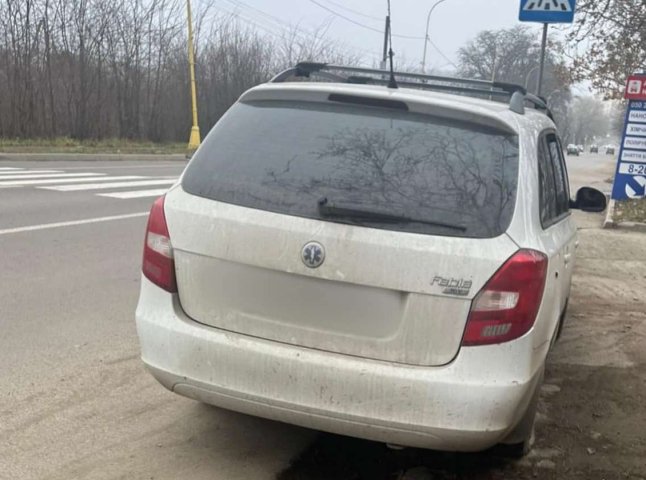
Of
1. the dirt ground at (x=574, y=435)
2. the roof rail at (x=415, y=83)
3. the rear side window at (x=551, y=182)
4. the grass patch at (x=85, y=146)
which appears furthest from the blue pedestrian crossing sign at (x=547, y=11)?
the grass patch at (x=85, y=146)

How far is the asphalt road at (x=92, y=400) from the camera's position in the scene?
301cm

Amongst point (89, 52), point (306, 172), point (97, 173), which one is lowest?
point (97, 173)

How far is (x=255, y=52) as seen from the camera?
3422cm

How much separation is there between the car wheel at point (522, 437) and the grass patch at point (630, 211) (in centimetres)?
1002

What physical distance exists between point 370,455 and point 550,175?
1814 mm

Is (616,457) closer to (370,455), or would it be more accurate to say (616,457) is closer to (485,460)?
(485,460)

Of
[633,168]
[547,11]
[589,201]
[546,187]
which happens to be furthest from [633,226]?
[546,187]

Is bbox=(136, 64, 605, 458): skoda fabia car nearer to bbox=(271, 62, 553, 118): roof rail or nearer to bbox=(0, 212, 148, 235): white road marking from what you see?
bbox=(271, 62, 553, 118): roof rail

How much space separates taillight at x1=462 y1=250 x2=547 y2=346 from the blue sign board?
12036mm

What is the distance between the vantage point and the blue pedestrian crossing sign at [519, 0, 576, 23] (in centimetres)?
760

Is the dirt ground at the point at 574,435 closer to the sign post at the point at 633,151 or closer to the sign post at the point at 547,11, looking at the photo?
the sign post at the point at 547,11

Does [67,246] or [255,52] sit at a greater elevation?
[255,52]

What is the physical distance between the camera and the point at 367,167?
2.68 meters

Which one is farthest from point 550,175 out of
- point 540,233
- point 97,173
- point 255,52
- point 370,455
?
point 255,52
